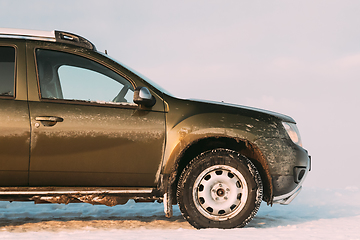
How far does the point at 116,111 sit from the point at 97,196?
91cm

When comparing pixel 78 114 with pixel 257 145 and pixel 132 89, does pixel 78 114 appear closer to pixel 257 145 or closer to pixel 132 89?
pixel 132 89

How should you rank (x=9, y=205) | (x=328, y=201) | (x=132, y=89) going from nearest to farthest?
1. (x=132, y=89)
2. (x=9, y=205)
3. (x=328, y=201)

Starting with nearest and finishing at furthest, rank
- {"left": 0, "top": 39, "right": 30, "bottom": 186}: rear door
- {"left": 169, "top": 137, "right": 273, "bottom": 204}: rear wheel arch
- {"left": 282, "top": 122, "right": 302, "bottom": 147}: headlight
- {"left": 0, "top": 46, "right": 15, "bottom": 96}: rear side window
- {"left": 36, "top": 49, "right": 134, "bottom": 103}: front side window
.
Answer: {"left": 0, "top": 39, "right": 30, "bottom": 186}: rear door, {"left": 0, "top": 46, "right": 15, "bottom": 96}: rear side window, {"left": 36, "top": 49, "right": 134, "bottom": 103}: front side window, {"left": 169, "top": 137, "right": 273, "bottom": 204}: rear wheel arch, {"left": 282, "top": 122, "right": 302, "bottom": 147}: headlight

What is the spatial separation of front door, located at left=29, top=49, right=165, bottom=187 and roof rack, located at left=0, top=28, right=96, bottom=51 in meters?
0.16

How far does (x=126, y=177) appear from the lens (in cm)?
430

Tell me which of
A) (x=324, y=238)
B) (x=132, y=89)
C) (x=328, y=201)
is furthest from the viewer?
(x=328, y=201)

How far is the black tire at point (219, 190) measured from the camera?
4.38 meters

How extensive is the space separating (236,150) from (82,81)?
1.88m

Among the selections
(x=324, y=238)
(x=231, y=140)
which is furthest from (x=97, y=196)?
(x=324, y=238)

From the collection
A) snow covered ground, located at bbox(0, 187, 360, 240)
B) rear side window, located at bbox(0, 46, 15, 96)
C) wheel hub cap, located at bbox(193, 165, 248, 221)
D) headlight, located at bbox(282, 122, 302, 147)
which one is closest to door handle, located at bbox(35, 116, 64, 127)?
rear side window, located at bbox(0, 46, 15, 96)

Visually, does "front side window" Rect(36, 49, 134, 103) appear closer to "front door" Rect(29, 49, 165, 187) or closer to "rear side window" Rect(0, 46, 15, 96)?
"front door" Rect(29, 49, 165, 187)

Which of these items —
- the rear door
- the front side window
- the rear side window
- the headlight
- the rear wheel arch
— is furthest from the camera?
the headlight

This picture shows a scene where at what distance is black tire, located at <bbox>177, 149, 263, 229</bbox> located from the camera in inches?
173

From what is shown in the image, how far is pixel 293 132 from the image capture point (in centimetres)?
477
